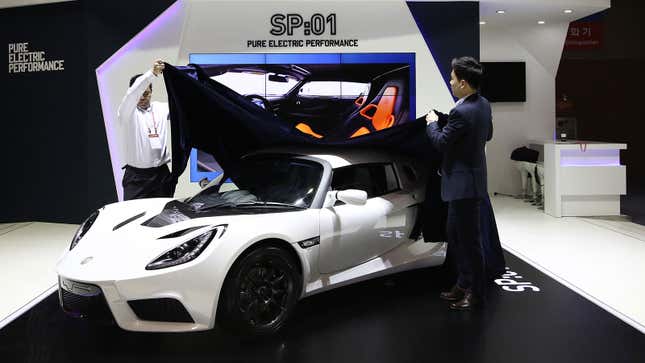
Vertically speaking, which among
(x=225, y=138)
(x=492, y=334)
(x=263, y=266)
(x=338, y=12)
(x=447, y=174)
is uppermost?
(x=338, y=12)

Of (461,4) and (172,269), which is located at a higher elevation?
(461,4)

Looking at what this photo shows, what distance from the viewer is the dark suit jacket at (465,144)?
4000 mm

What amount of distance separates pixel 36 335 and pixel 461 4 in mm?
6941

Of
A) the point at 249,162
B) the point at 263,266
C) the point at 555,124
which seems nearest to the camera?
the point at 263,266

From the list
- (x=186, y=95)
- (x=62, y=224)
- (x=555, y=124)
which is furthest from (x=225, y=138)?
(x=555, y=124)

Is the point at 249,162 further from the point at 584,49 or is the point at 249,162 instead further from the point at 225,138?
the point at 584,49

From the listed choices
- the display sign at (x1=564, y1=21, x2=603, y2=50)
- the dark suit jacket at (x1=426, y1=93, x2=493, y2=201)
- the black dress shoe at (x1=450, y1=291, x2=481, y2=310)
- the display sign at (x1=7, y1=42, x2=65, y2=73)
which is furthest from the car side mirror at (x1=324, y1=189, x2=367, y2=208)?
the display sign at (x1=564, y1=21, x2=603, y2=50)

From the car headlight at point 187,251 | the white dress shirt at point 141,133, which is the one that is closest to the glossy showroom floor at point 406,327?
the car headlight at point 187,251

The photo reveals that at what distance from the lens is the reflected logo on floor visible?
4699 mm

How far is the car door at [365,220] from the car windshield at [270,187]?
0.59 feet

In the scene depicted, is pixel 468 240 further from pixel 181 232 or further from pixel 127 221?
pixel 127 221

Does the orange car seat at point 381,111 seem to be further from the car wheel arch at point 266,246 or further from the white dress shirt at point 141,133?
the car wheel arch at point 266,246

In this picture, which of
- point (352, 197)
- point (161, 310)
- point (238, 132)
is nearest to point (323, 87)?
point (238, 132)

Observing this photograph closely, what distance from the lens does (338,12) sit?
816 cm
